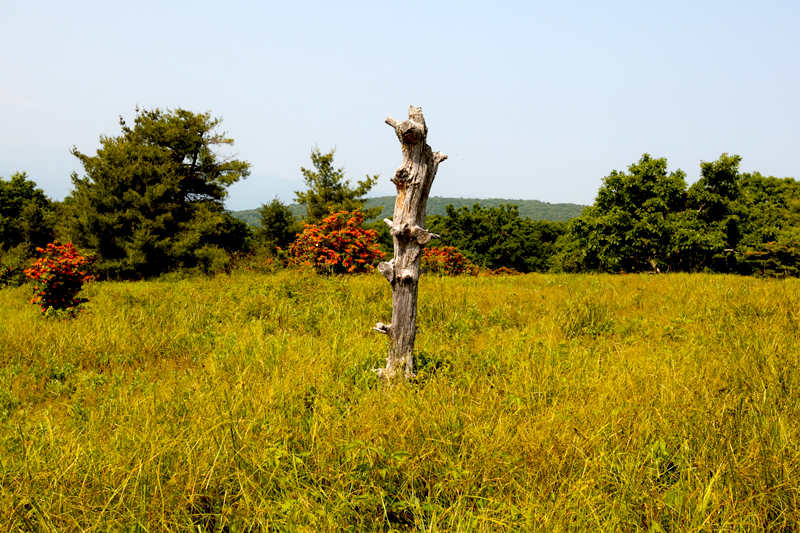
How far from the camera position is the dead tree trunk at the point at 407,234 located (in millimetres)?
3889

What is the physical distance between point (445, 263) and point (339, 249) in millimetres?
5046

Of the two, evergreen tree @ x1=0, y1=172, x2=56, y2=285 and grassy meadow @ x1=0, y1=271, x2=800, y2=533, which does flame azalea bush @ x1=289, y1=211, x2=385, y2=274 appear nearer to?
grassy meadow @ x1=0, y1=271, x2=800, y2=533

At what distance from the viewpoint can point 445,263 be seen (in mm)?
16391

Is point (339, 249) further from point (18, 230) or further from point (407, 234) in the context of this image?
point (18, 230)

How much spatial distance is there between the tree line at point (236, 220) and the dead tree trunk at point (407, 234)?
889 centimetres

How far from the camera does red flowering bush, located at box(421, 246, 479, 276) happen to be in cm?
1389

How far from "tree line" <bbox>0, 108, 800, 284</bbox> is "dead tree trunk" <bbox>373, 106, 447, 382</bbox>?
8.89m

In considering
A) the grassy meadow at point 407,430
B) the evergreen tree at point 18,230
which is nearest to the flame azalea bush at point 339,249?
the grassy meadow at point 407,430

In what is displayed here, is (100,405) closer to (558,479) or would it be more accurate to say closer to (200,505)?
(200,505)

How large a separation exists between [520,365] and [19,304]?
10.5 metres

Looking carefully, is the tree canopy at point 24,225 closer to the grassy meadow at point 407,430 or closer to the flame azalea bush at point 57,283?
the flame azalea bush at point 57,283

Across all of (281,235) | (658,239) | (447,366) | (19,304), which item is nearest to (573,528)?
(447,366)

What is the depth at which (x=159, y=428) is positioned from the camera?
9.51 feet

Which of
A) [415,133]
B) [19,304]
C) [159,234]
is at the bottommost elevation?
[19,304]
